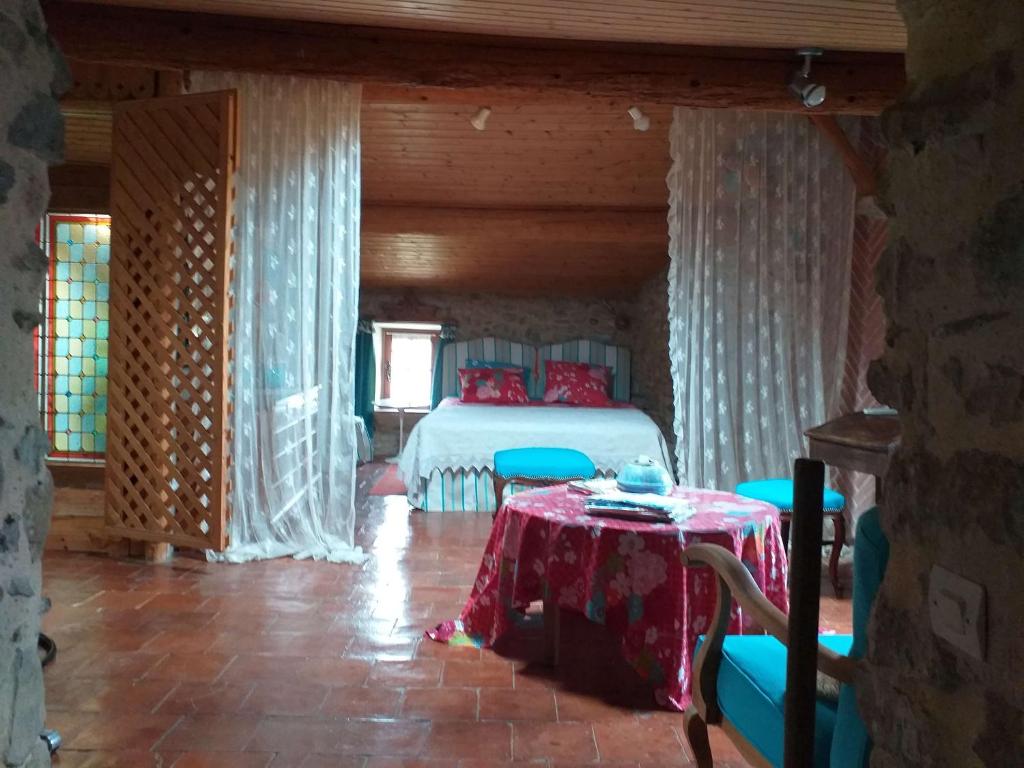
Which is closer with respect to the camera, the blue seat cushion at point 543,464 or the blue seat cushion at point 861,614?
the blue seat cushion at point 861,614

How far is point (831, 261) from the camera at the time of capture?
4.29 meters

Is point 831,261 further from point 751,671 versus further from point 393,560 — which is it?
point 751,671

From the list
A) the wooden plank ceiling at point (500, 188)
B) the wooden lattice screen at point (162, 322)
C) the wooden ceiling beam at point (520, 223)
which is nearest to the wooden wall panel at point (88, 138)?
the wooden plank ceiling at point (500, 188)

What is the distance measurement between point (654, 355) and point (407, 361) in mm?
2658

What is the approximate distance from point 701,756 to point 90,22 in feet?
11.7

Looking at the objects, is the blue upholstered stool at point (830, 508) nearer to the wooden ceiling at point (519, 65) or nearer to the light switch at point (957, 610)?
the wooden ceiling at point (519, 65)

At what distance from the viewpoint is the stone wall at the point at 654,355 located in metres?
6.62

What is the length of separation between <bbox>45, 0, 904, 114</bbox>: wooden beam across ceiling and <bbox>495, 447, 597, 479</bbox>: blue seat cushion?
79.4 inches

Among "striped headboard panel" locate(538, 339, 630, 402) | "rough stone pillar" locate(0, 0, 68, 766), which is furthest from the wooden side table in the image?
"striped headboard panel" locate(538, 339, 630, 402)

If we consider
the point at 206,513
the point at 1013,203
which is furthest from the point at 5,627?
the point at 206,513

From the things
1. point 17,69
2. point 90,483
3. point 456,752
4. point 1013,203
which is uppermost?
point 17,69

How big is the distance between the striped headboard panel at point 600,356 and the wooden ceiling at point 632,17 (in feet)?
14.3

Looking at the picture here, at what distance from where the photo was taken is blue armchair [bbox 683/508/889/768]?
48.4 inches

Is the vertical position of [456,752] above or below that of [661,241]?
below
